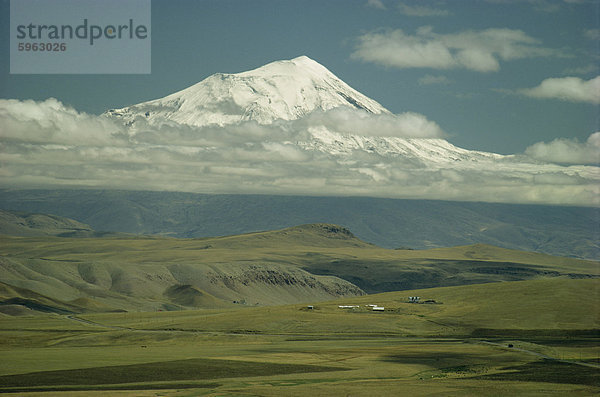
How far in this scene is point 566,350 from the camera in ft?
516

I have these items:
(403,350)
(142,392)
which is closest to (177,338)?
(403,350)

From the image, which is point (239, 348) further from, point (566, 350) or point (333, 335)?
point (566, 350)

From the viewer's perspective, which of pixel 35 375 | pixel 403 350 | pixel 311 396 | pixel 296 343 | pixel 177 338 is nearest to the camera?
pixel 311 396

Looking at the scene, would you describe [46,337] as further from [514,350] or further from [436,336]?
[514,350]

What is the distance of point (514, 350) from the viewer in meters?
155

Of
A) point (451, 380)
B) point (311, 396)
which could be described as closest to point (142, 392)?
point (311, 396)

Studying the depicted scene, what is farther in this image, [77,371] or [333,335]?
[333,335]

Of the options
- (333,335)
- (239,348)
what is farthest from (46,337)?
(333,335)

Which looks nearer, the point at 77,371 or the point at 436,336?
the point at 77,371

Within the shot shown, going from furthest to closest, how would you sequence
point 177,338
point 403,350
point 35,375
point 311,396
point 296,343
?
point 177,338
point 296,343
point 403,350
point 35,375
point 311,396

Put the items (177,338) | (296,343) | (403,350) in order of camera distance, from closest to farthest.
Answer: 1. (403,350)
2. (296,343)
3. (177,338)

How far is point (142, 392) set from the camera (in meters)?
98.8

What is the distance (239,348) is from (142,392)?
61.0 metres

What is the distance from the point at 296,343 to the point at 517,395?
77.2 m
